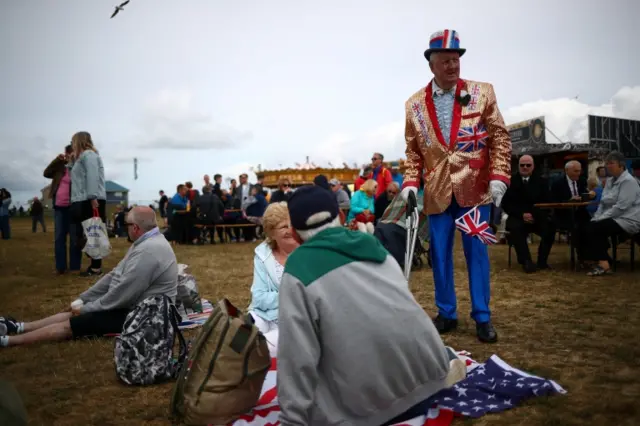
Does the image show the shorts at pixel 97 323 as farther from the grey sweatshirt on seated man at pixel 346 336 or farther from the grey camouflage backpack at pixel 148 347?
the grey sweatshirt on seated man at pixel 346 336

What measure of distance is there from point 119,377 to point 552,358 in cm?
303

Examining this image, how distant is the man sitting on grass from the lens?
4082mm

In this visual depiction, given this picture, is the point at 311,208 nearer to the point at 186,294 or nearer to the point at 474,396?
the point at 474,396

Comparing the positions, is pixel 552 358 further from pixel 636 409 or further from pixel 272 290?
pixel 272 290

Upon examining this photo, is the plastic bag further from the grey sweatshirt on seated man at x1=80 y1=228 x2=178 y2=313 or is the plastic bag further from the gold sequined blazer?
the gold sequined blazer

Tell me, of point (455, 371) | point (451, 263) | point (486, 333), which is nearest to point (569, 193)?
point (451, 263)


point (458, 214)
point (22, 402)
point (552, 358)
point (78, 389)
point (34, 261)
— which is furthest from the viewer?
point (34, 261)

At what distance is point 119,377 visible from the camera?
11.3 feet

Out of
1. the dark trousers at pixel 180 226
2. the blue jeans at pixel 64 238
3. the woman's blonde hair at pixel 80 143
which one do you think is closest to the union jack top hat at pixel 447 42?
the woman's blonde hair at pixel 80 143

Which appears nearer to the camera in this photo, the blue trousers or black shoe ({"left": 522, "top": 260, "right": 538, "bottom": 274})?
the blue trousers

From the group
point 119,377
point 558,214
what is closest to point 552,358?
point 119,377

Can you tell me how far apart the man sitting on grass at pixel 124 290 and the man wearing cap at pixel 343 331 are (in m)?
2.26

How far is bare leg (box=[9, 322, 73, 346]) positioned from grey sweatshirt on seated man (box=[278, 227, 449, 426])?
3.11m

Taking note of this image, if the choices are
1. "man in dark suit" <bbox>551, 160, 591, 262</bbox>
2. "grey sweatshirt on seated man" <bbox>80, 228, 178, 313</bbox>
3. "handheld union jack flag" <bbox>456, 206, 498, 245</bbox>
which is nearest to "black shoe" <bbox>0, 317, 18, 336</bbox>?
"grey sweatshirt on seated man" <bbox>80, 228, 178, 313</bbox>
